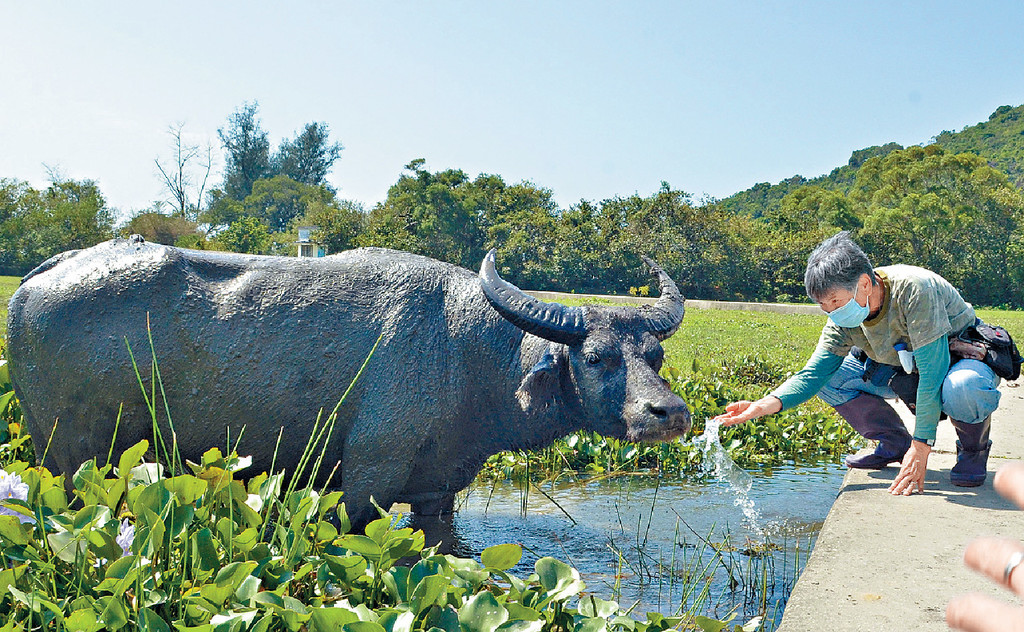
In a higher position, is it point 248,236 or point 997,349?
point 248,236

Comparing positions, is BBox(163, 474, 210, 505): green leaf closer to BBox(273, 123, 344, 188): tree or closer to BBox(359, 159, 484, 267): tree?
BBox(359, 159, 484, 267): tree

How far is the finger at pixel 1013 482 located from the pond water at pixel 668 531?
6.92 feet

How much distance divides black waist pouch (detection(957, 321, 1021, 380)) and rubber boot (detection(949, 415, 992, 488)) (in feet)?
0.79

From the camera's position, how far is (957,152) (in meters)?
64.7

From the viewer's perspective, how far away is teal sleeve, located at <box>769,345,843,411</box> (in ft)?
14.1

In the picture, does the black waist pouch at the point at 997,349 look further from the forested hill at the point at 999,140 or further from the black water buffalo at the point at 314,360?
the forested hill at the point at 999,140

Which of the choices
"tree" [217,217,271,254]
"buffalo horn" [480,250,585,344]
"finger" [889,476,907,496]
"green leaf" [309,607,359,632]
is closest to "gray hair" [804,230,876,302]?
"finger" [889,476,907,496]

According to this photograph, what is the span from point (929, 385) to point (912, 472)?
1.36 ft

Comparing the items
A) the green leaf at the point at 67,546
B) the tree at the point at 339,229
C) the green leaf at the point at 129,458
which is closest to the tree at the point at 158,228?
the tree at the point at 339,229

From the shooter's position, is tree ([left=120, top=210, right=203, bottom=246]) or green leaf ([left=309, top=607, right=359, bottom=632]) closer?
green leaf ([left=309, top=607, right=359, bottom=632])

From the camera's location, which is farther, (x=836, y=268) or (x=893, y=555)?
(x=836, y=268)

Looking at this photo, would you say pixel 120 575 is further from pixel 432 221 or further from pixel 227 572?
pixel 432 221

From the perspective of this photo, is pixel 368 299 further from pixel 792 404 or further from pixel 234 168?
pixel 234 168

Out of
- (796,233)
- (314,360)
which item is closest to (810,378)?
(314,360)
